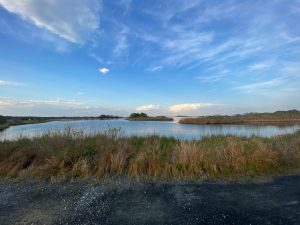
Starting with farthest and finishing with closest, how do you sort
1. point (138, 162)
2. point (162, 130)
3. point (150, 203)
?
point (162, 130) < point (138, 162) < point (150, 203)

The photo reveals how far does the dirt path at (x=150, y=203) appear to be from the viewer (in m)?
4.25

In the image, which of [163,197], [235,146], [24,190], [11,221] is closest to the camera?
[11,221]

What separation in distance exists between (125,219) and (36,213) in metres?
1.74

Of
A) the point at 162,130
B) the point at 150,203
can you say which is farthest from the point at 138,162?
the point at 162,130

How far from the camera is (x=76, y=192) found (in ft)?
18.4

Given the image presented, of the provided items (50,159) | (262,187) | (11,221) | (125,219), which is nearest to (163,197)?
(125,219)

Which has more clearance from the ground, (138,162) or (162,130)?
(162,130)

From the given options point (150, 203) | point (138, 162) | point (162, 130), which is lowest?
point (150, 203)

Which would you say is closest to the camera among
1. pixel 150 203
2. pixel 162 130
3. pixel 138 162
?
pixel 150 203

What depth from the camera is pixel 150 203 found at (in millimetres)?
4957

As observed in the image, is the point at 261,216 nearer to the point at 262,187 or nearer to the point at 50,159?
the point at 262,187

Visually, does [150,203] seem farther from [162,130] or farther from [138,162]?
[162,130]

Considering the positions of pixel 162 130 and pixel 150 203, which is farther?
pixel 162 130

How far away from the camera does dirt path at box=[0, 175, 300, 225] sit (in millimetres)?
4251
